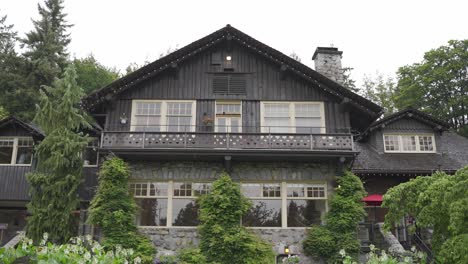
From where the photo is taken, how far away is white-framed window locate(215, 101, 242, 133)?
17.9m

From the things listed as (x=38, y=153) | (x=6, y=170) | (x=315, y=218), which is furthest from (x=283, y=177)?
(x=6, y=170)

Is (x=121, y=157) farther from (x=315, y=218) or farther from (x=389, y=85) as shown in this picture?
(x=389, y=85)

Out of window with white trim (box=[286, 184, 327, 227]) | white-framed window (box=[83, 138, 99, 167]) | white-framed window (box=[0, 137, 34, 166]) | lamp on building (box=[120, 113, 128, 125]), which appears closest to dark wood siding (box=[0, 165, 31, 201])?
white-framed window (box=[0, 137, 34, 166])

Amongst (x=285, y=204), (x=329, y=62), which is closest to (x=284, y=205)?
(x=285, y=204)

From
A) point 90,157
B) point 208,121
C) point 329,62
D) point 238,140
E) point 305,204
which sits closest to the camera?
point 238,140

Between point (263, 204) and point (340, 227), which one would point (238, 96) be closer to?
point (263, 204)

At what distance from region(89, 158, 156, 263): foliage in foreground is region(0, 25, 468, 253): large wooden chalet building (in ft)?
1.80

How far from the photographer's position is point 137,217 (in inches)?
649

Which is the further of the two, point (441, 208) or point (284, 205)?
point (284, 205)

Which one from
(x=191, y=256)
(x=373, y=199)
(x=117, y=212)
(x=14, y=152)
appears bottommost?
(x=191, y=256)

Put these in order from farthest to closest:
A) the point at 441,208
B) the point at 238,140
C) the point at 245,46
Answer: the point at 245,46
the point at 238,140
the point at 441,208

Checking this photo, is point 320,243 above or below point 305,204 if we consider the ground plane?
below

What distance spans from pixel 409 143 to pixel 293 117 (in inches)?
267

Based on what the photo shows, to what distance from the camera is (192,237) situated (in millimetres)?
16109
